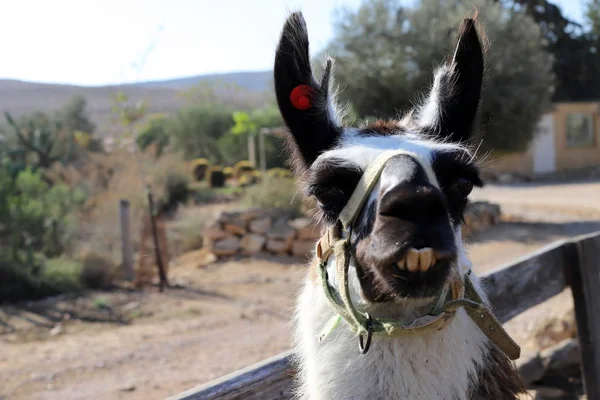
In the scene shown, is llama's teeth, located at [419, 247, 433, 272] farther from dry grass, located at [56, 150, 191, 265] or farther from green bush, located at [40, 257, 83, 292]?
dry grass, located at [56, 150, 191, 265]

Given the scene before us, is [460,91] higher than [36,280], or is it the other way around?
[460,91]

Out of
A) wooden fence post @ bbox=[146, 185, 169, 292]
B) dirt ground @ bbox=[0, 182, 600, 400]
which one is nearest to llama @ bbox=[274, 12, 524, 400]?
dirt ground @ bbox=[0, 182, 600, 400]

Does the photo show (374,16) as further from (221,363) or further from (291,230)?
(221,363)

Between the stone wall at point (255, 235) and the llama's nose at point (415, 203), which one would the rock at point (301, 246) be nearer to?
the stone wall at point (255, 235)

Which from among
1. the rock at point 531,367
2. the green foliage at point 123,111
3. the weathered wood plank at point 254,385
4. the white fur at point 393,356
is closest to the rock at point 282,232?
the rock at point 531,367

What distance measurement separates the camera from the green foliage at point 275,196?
545 inches

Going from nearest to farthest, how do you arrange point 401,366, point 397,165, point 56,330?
point 397,165 → point 401,366 → point 56,330

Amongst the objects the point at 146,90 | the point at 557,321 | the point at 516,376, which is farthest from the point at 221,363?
the point at 146,90

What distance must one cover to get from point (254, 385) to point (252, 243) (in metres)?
10.6

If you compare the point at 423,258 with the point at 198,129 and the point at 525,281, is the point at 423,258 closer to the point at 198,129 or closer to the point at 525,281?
the point at 525,281

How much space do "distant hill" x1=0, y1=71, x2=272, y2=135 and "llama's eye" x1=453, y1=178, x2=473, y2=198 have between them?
26.6ft

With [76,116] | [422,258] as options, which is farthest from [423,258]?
[76,116]

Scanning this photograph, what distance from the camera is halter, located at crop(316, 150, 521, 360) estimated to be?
1.81 meters

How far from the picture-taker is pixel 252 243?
12.9 meters
